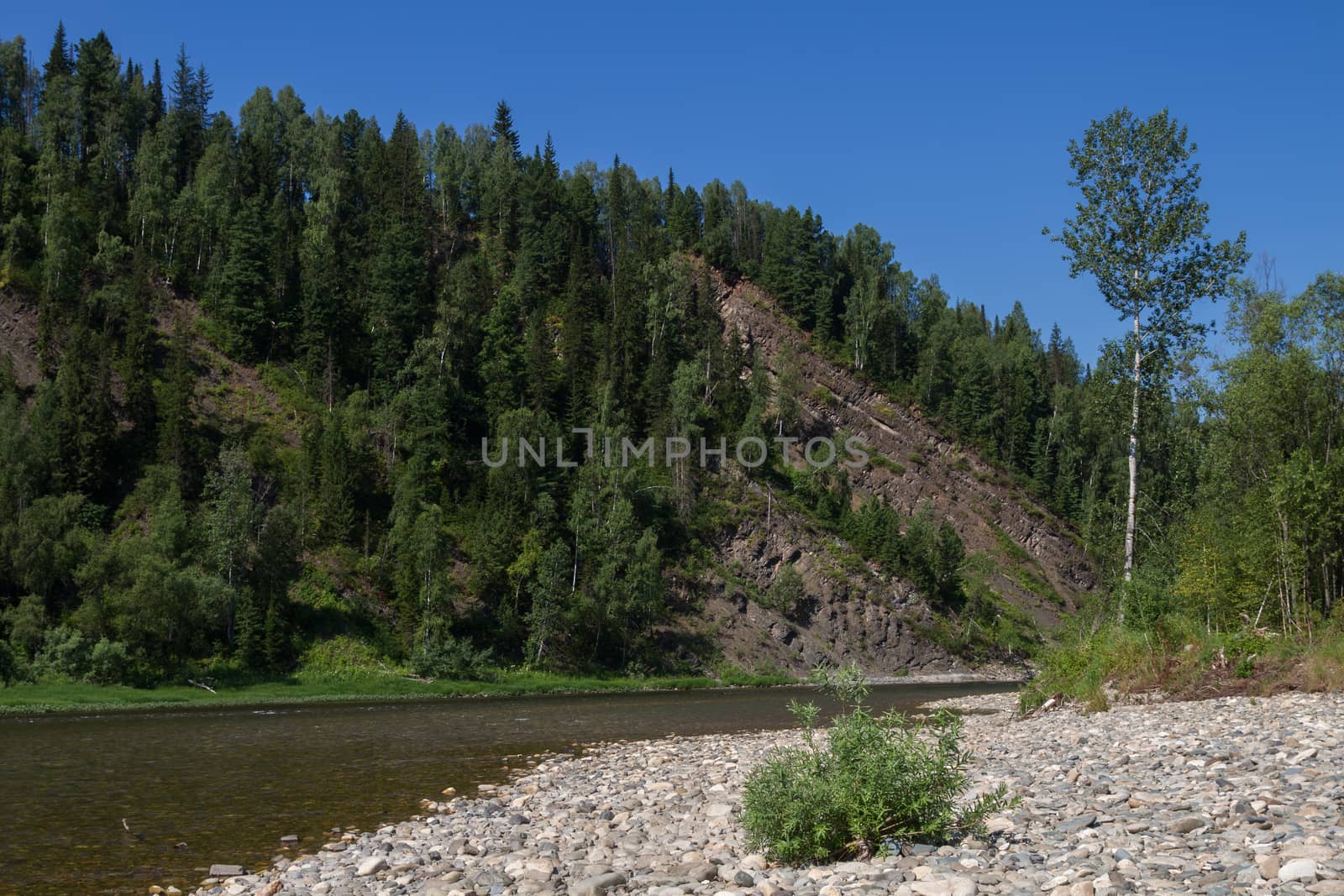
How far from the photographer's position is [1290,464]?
25.8 metres

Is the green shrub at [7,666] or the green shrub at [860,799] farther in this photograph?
the green shrub at [7,666]

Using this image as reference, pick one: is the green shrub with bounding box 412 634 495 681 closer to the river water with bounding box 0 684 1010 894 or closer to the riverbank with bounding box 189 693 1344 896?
the river water with bounding box 0 684 1010 894

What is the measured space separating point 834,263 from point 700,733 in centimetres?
10527

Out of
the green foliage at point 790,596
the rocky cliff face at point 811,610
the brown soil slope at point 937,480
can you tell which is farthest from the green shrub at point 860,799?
the brown soil slope at point 937,480

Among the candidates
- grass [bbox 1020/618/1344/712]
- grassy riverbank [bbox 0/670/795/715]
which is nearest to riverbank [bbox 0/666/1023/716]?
grassy riverbank [bbox 0/670/795/715]

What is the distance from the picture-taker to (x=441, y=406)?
261 feet

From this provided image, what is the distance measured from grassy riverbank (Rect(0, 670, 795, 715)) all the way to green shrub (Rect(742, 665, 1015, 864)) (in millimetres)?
41224

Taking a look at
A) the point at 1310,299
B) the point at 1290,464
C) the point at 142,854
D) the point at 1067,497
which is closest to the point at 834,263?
the point at 1067,497

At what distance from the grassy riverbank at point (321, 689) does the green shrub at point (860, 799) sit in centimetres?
4122

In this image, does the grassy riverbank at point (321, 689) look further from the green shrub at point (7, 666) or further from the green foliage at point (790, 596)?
the green foliage at point (790, 596)

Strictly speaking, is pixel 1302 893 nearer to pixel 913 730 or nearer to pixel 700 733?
pixel 913 730

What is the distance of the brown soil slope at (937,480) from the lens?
99625 millimetres

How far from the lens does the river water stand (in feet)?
46.2

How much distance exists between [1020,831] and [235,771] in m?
19.7
